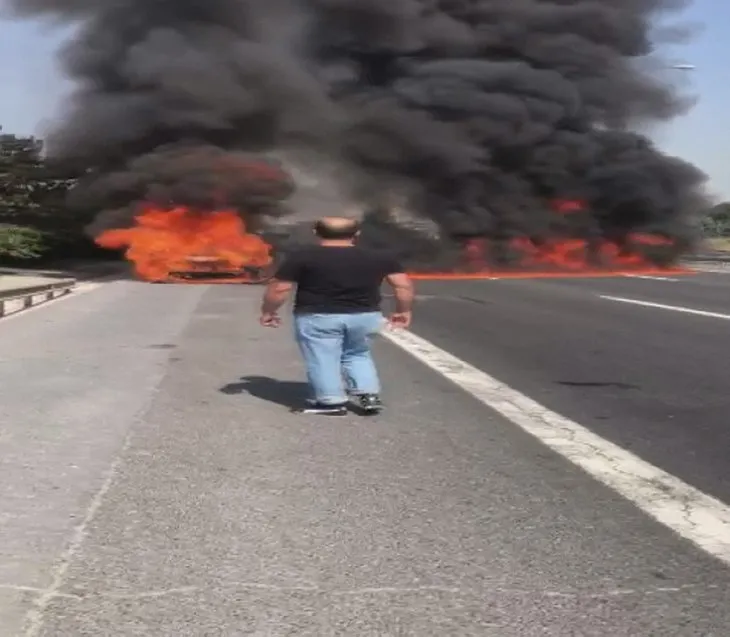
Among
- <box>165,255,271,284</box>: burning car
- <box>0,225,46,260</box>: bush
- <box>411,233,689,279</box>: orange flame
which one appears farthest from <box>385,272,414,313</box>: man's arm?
<box>0,225,46,260</box>: bush

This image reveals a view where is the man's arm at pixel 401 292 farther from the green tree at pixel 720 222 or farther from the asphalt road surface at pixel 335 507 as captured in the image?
the green tree at pixel 720 222

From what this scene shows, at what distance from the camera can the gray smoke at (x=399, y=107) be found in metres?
36.3

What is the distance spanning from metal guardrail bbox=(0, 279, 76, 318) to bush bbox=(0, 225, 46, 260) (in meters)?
13.9

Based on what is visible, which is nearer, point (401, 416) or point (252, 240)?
point (401, 416)

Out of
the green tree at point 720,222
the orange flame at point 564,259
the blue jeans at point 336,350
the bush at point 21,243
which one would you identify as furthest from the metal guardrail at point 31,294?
the green tree at point 720,222

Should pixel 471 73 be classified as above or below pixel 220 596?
above

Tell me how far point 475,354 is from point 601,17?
3183 centimetres

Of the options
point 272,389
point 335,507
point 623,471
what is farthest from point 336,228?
point 335,507

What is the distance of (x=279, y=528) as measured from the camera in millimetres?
4973

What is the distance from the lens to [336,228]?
775cm

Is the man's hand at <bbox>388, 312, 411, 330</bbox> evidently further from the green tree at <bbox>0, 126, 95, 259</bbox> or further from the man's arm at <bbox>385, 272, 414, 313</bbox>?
the green tree at <bbox>0, 126, 95, 259</bbox>

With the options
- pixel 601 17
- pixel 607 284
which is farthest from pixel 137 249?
pixel 601 17

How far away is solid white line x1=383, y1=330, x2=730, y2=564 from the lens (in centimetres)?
506

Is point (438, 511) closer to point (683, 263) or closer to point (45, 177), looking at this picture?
point (45, 177)
